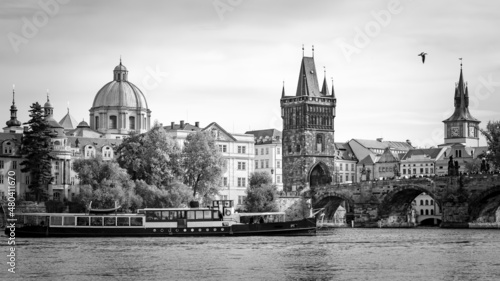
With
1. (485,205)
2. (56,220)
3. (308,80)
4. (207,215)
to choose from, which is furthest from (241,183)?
(56,220)

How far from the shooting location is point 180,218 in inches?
4274

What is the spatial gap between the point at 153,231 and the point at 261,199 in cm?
4160

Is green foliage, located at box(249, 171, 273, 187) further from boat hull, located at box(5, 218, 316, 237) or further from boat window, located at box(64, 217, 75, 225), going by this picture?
boat window, located at box(64, 217, 75, 225)

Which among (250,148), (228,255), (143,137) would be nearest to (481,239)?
(228,255)

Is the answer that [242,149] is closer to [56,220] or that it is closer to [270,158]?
[270,158]

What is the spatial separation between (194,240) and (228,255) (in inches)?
767

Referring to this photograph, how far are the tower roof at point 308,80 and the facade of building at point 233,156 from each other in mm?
21589

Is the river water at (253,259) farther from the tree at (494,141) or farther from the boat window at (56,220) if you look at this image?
the tree at (494,141)

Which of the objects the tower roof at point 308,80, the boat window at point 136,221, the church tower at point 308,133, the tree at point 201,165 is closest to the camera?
the boat window at point 136,221

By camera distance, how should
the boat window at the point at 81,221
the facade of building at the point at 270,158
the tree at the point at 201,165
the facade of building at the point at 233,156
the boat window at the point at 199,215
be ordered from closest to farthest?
the boat window at the point at 81,221
the boat window at the point at 199,215
the tree at the point at 201,165
the facade of building at the point at 233,156
the facade of building at the point at 270,158

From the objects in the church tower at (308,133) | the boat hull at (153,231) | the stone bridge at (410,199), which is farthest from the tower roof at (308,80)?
the boat hull at (153,231)

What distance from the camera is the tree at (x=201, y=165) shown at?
450 ft

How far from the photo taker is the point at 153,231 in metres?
108

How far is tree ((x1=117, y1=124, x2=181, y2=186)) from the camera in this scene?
434ft
